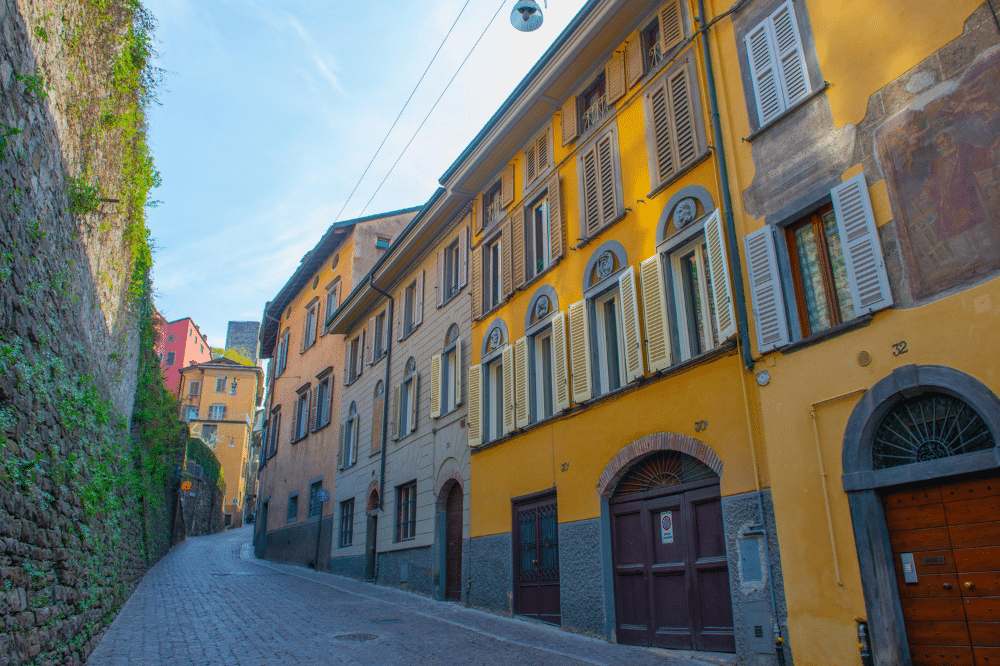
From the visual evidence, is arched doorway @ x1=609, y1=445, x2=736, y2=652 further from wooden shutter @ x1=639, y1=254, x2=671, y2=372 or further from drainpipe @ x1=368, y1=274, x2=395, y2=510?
drainpipe @ x1=368, y1=274, x2=395, y2=510

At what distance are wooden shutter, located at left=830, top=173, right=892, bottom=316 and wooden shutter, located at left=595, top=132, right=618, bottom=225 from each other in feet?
13.0

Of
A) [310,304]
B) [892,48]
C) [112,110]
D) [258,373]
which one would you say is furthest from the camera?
[258,373]

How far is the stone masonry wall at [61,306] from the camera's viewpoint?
211 inches

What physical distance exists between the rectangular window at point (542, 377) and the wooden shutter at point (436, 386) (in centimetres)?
393

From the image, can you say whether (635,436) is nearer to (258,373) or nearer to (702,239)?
(702,239)

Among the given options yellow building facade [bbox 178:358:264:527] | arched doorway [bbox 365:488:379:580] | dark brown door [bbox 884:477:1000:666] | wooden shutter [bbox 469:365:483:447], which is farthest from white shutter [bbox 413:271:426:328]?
yellow building facade [bbox 178:358:264:527]

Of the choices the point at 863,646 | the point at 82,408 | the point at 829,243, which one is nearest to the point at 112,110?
the point at 82,408

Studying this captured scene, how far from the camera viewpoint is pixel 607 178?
11.5 m

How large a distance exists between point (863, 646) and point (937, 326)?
295cm

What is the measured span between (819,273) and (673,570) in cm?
399

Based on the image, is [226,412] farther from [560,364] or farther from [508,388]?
[560,364]

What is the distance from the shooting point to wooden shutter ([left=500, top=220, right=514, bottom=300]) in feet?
45.7

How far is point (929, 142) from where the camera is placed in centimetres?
691

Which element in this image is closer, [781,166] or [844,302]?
[844,302]
